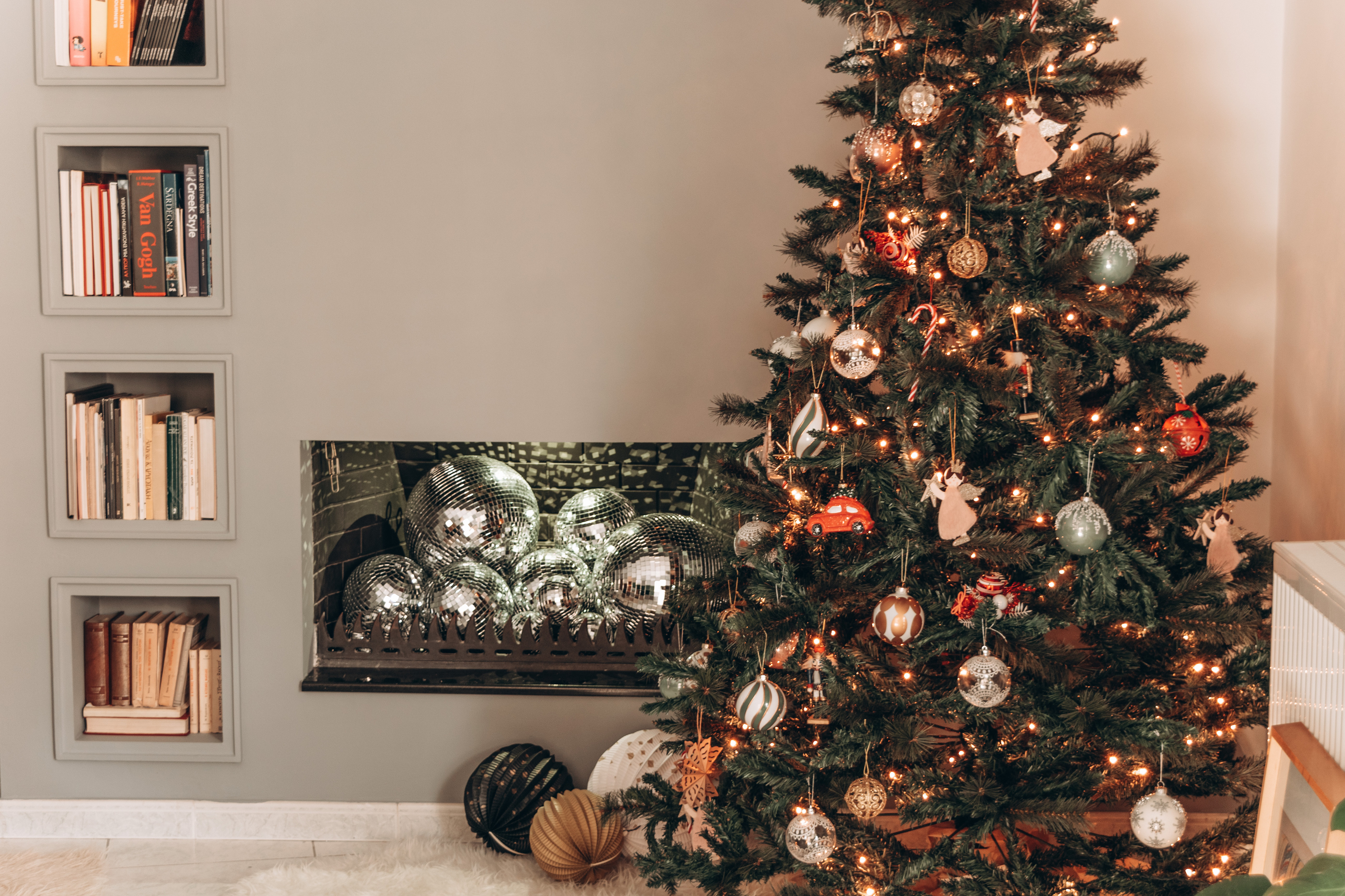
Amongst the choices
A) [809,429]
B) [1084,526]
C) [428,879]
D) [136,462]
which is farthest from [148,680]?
[1084,526]

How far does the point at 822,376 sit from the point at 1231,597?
2.75ft

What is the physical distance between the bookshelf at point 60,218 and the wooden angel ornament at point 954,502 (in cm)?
165

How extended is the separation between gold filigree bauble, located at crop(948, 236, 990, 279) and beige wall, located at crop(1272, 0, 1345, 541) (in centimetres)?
83

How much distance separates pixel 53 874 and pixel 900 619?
1973 mm

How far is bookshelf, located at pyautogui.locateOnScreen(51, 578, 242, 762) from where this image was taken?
216 cm

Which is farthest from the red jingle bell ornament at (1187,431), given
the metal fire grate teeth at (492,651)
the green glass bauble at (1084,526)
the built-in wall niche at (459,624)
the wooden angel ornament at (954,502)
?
the metal fire grate teeth at (492,651)

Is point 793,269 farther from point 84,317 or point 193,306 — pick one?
point 84,317

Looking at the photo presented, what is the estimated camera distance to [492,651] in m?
2.26

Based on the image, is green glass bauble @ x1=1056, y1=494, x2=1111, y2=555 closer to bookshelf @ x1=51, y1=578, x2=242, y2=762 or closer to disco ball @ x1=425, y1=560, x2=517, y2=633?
disco ball @ x1=425, y1=560, x2=517, y2=633

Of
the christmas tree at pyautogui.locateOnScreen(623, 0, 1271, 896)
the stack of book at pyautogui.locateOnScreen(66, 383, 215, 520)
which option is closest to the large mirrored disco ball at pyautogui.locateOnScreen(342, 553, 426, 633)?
the stack of book at pyautogui.locateOnScreen(66, 383, 215, 520)

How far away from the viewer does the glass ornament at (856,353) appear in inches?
55.7

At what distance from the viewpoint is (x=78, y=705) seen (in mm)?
2205

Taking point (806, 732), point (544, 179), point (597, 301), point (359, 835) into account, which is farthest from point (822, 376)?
point (359, 835)

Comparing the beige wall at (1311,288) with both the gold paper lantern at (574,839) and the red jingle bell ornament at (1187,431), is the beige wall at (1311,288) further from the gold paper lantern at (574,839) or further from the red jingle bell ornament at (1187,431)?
the gold paper lantern at (574,839)
